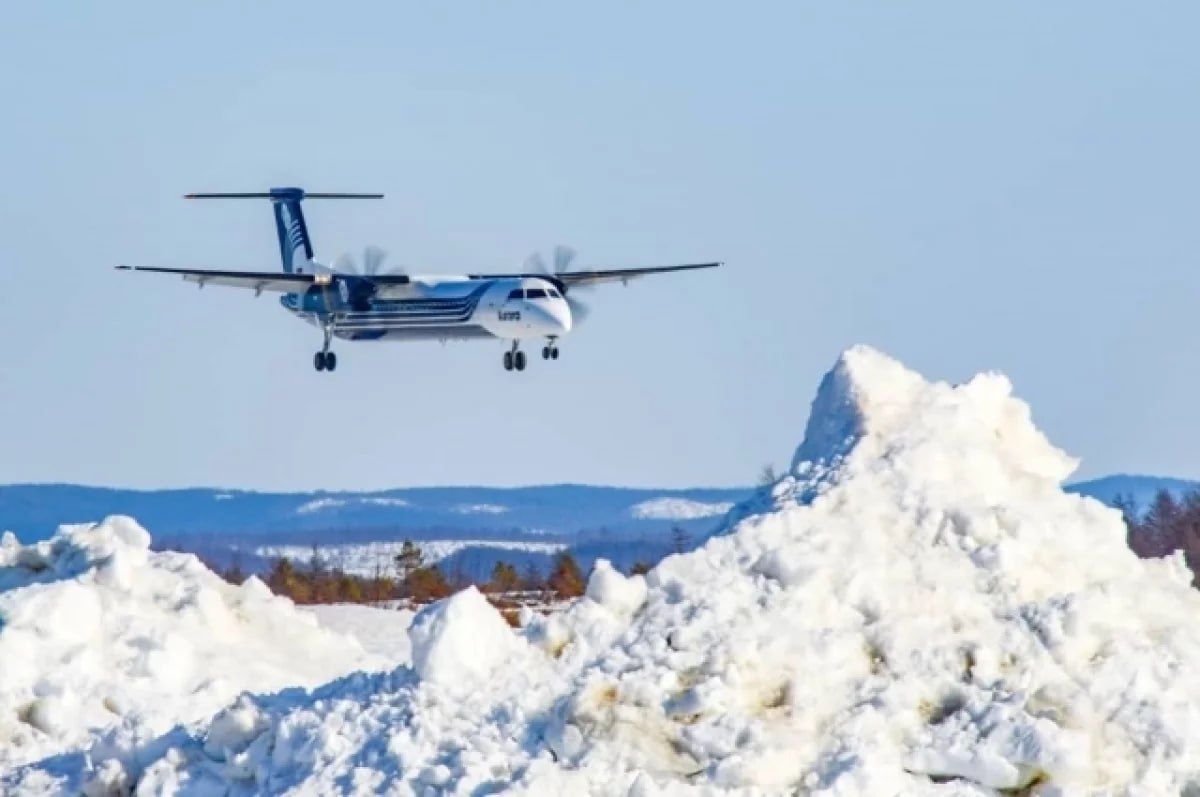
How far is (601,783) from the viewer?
432 inches

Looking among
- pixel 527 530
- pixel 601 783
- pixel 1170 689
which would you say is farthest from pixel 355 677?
pixel 527 530

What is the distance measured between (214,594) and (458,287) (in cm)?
4190

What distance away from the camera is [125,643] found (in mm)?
16500

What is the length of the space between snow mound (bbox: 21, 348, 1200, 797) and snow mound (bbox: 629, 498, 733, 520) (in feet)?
436

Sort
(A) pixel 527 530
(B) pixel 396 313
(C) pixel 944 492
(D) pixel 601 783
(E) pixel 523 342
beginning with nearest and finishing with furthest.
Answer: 1. (D) pixel 601 783
2. (C) pixel 944 492
3. (E) pixel 523 342
4. (B) pixel 396 313
5. (A) pixel 527 530

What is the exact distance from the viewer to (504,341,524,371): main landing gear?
188 ft

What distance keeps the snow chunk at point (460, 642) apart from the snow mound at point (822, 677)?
1 centimetres

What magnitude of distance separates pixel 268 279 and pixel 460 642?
165ft

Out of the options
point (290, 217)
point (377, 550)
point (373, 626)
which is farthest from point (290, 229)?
point (377, 550)

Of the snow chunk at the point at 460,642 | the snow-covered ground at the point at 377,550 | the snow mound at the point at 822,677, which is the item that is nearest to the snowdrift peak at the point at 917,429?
the snow mound at the point at 822,677

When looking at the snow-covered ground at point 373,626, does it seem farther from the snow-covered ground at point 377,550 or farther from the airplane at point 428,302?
the snow-covered ground at point 377,550

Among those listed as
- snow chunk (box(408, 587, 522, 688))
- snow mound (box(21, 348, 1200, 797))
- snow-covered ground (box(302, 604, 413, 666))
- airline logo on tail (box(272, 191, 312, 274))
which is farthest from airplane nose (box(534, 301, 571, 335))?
snow chunk (box(408, 587, 522, 688))

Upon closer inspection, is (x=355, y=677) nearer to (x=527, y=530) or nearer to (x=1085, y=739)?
(x=1085, y=739)

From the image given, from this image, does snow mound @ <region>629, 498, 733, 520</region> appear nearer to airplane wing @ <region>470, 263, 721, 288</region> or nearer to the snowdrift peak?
airplane wing @ <region>470, 263, 721, 288</region>
